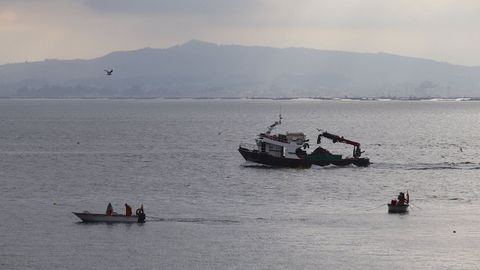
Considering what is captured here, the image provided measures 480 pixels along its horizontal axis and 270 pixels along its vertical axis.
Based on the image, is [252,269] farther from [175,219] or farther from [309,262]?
[175,219]

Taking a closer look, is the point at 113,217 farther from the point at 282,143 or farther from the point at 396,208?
the point at 282,143

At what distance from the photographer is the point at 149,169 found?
130250 millimetres

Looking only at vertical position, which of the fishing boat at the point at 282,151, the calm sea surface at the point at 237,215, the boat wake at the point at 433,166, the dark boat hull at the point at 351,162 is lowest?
the calm sea surface at the point at 237,215

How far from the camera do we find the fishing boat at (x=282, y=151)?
12750cm

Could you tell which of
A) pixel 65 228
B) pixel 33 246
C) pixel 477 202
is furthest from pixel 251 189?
pixel 33 246

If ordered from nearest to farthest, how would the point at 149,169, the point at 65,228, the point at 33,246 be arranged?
the point at 33,246 → the point at 65,228 → the point at 149,169

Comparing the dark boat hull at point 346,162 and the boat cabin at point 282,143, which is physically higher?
the boat cabin at point 282,143

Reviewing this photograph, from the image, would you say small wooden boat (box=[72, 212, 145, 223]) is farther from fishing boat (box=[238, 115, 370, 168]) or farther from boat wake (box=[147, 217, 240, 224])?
fishing boat (box=[238, 115, 370, 168])

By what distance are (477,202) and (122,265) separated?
41965 mm

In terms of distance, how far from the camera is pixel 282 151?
130 metres

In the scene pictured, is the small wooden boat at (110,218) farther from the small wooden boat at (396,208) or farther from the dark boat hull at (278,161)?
the dark boat hull at (278,161)

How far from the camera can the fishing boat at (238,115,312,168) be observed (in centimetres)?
12750

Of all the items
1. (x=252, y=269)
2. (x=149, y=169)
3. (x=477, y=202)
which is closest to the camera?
(x=252, y=269)

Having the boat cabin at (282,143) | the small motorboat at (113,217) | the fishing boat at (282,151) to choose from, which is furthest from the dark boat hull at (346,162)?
the small motorboat at (113,217)
